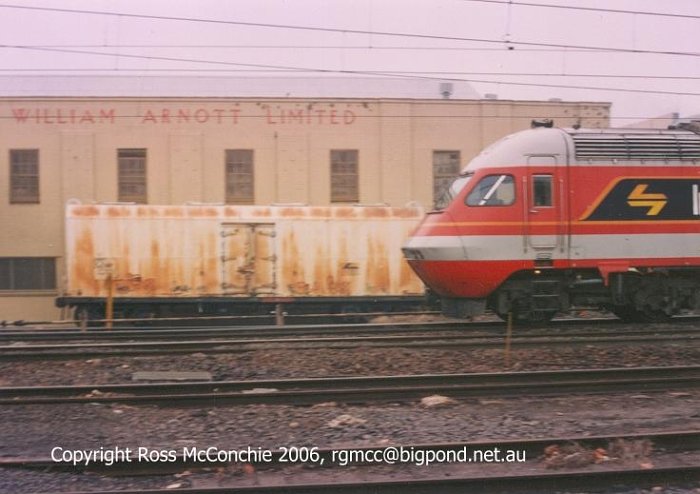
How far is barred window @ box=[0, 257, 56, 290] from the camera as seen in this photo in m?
21.6

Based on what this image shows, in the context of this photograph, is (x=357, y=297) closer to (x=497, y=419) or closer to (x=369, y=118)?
(x=369, y=118)

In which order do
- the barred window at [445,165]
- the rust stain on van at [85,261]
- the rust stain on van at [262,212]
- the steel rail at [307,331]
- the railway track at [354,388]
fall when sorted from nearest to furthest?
the railway track at [354,388] → the steel rail at [307,331] → the rust stain on van at [85,261] → the rust stain on van at [262,212] → the barred window at [445,165]

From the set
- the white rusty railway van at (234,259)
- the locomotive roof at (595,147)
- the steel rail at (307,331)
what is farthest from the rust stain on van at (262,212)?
the locomotive roof at (595,147)

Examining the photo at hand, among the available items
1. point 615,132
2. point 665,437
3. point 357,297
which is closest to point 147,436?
point 665,437

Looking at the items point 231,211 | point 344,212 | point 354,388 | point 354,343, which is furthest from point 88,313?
point 354,388

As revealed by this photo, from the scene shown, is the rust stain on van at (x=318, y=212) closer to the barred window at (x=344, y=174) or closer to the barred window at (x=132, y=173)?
the barred window at (x=344, y=174)

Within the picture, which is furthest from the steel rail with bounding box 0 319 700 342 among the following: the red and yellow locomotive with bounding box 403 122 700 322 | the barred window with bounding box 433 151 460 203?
the barred window with bounding box 433 151 460 203

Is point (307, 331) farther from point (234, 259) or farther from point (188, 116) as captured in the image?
point (188, 116)

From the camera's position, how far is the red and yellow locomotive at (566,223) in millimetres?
11234

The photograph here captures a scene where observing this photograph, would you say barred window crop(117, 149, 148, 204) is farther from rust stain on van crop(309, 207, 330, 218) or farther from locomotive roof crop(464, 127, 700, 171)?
locomotive roof crop(464, 127, 700, 171)

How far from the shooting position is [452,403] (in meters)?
7.38

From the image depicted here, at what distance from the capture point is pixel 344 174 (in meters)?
22.5

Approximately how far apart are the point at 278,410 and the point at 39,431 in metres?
2.51

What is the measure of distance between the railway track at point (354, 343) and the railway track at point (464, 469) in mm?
4702
